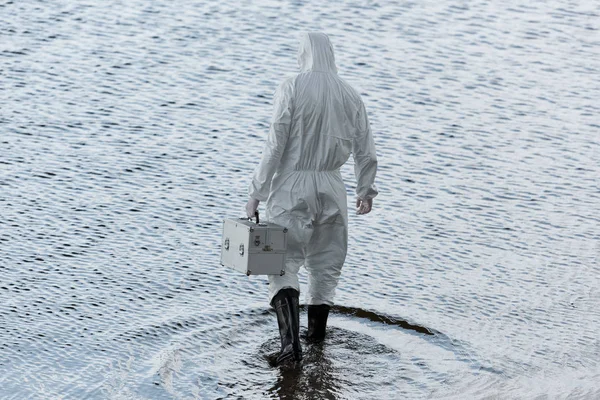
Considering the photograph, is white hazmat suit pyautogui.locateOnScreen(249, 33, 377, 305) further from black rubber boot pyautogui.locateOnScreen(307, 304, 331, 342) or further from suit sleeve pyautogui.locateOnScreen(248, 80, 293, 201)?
black rubber boot pyautogui.locateOnScreen(307, 304, 331, 342)

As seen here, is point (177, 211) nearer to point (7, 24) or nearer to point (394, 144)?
point (394, 144)

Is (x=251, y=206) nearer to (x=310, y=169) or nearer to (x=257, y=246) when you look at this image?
(x=257, y=246)

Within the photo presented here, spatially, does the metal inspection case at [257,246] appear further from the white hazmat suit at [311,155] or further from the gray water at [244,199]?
the gray water at [244,199]

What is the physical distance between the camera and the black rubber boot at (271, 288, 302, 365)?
20.1 feet

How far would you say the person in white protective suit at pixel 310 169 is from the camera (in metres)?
6.16

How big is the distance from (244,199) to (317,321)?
2.65m

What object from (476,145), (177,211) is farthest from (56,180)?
(476,145)

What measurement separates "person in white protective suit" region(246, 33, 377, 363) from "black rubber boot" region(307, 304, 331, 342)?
0.07ft

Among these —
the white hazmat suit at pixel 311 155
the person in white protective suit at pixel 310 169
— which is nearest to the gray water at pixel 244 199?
the person in white protective suit at pixel 310 169

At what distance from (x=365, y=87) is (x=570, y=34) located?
3.53 meters

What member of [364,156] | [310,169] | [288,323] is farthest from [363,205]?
[288,323]

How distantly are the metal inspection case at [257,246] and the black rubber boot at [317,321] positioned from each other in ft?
1.49

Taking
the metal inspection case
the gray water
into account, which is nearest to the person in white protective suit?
the metal inspection case

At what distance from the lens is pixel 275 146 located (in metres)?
6.13
